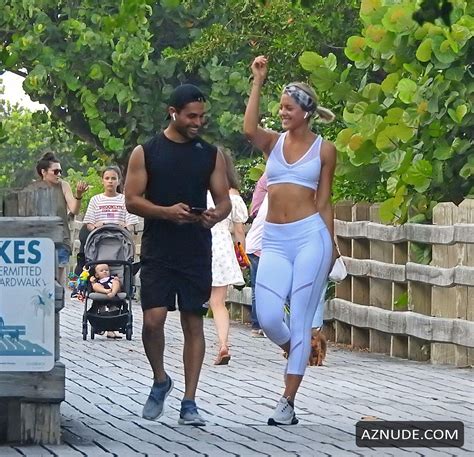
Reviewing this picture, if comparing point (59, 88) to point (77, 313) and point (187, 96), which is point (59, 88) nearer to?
point (77, 313)

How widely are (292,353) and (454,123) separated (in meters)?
6.04

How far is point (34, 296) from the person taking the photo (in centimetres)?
925

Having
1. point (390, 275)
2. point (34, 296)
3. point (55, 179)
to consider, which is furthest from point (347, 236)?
point (34, 296)

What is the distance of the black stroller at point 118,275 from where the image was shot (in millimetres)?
18172

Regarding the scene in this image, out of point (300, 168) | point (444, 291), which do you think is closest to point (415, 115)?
point (444, 291)

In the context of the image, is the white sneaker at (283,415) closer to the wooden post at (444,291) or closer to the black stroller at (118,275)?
the wooden post at (444,291)

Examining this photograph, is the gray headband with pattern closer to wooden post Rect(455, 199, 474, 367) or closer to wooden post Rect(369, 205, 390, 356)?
wooden post Rect(455, 199, 474, 367)

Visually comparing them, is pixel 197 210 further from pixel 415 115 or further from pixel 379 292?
pixel 379 292

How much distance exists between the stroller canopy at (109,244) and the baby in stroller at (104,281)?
14 cm

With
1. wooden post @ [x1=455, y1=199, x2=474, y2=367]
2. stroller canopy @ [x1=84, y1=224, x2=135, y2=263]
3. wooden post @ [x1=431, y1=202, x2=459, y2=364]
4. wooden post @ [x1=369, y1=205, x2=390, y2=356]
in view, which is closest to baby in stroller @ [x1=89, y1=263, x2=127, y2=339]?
stroller canopy @ [x1=84, y1=224, x2=135, y2=263]

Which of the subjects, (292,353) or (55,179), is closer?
(292,353)

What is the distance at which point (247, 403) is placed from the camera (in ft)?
37.3

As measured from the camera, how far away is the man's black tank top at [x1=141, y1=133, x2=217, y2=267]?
10.3m

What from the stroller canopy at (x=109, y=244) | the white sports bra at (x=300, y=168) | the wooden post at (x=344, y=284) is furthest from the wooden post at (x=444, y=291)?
the white sports bra at (x=300, y=168)
